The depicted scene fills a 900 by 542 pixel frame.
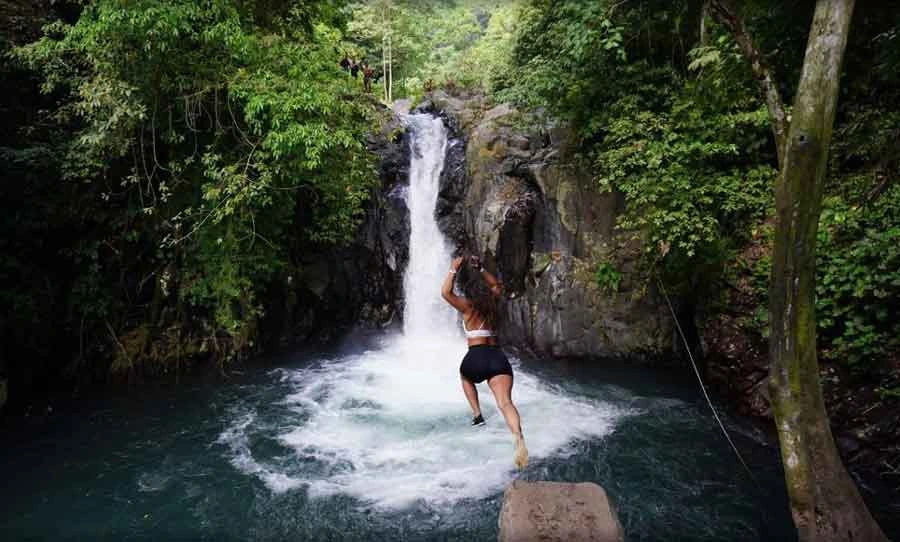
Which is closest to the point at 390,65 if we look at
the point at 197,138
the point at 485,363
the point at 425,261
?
the point at 425,261

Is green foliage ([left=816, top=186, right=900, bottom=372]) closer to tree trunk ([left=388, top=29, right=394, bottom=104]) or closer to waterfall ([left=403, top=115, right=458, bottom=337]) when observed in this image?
waterfall ([left=403, top=115, right=458, bottom=337])

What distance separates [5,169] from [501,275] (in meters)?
9.06

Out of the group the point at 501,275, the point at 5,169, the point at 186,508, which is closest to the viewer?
the point at 186,508

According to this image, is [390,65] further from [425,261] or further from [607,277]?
[607,277]

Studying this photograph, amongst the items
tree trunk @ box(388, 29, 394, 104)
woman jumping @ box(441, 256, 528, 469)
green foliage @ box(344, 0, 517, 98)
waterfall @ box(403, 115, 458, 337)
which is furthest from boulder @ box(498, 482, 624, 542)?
tree trunk @ box(388, 29, 394, 104)

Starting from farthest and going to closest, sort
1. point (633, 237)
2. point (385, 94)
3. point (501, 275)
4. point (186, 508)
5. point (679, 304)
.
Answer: point (385, 94)
point (501, 275)
point (679, 304)
point (633, 237)
point (186, 508)

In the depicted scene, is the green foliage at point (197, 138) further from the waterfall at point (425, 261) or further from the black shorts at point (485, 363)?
the black shorts at point (485, 363)

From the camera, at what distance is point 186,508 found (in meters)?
5.90

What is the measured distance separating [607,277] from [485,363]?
6111 millimetres

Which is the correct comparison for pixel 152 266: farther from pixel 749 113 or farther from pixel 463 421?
pixel 749 113

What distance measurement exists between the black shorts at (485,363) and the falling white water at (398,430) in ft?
6.09

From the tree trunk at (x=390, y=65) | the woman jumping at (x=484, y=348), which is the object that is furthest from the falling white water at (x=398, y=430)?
the tree trunk at (x=390, y=65)

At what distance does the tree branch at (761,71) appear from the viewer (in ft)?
13.3

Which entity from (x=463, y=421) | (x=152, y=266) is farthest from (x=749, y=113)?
(x=152, y=266)
